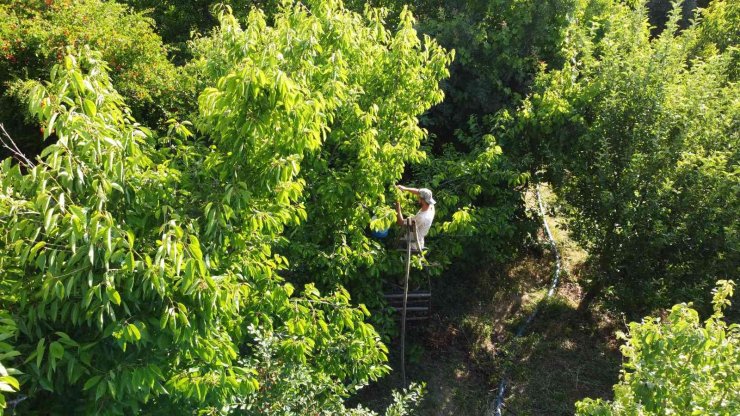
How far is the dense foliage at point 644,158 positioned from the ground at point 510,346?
3.05ft

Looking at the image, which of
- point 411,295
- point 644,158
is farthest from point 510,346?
point 644,158

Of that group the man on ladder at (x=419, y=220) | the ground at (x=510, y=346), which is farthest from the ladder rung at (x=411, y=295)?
the man on ladder at (x=419, y=220)

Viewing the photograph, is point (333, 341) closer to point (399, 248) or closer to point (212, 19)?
point (399, 248)

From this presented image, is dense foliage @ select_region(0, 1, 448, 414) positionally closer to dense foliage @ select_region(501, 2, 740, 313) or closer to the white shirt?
the white shirt

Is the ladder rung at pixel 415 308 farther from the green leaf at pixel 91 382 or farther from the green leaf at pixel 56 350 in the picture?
the green leaf at pixel 56 350

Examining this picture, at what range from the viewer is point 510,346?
895 cm

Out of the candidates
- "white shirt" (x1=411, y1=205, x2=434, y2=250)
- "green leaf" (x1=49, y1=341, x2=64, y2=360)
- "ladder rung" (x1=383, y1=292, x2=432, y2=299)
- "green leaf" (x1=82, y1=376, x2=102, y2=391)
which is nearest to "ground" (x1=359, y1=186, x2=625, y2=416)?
"ladder rung" (x1=383, y1=292, x2=432, y2=299)

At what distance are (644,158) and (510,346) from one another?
11.1ft

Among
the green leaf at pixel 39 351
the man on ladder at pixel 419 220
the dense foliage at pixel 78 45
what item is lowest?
the green leaf at pixel 39 351

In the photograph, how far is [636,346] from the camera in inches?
161

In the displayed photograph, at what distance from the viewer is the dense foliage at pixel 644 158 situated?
23.9ft

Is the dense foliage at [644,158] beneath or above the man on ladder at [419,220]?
above

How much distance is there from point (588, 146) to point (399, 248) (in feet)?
10.1

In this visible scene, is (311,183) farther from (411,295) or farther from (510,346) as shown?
(510,346)
